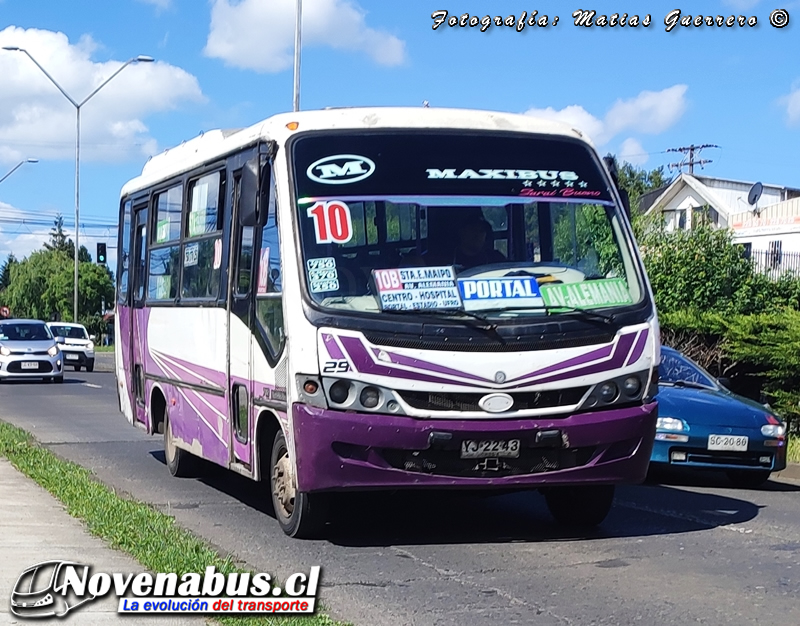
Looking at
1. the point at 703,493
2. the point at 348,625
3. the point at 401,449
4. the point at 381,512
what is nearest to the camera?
the point at 348,625

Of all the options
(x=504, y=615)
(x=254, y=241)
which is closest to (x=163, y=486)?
(x=254, y=241)

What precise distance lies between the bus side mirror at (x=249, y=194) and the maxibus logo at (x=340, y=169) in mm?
429

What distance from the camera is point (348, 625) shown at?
639cm

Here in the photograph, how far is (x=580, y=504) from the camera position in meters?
9.77

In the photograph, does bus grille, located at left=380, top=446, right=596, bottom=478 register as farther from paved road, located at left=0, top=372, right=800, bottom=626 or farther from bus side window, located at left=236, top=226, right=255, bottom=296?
bus side window, located at left=236, top=226, right=255, bottom=296

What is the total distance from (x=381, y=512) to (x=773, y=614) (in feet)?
13.6

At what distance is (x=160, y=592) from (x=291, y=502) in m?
2.26

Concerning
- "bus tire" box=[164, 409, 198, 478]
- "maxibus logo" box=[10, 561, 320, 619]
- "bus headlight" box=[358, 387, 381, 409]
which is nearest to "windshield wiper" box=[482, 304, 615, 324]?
"bus headlight" box=[358, 387, 381, 409]

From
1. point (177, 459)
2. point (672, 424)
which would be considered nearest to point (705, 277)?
point (672, 424)

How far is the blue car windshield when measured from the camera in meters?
14.1

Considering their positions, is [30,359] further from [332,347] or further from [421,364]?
[421,364]

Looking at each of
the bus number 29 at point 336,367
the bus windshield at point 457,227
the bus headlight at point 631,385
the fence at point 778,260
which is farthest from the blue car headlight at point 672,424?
the fence at point 778,260

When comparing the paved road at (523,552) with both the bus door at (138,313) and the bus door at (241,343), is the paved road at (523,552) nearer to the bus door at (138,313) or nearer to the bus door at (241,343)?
the bus door at (241,343)

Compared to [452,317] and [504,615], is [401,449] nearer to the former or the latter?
[452,317]
